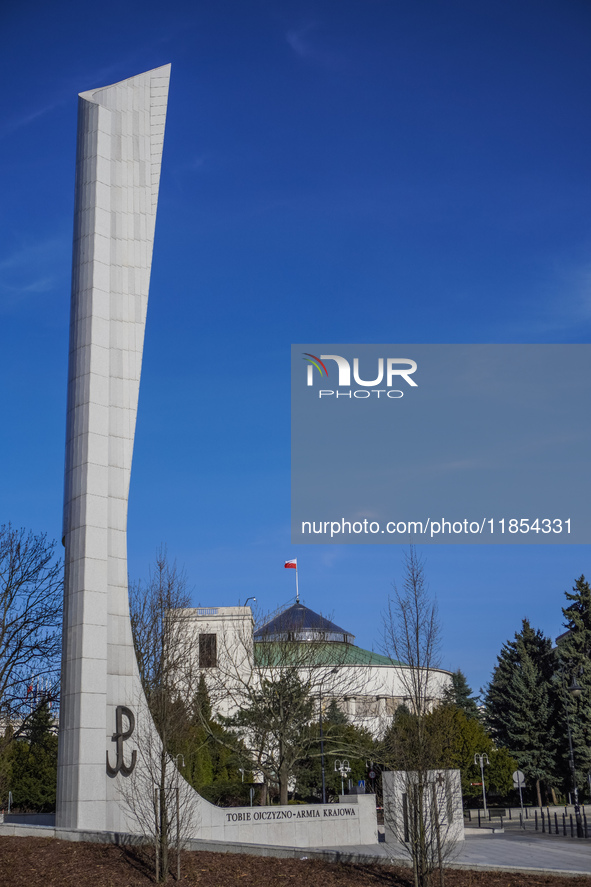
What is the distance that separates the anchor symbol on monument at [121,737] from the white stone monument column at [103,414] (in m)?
0.11

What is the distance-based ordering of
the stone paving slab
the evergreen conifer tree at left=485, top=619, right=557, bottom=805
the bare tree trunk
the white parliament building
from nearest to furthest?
the bare tree trunk
the stone paving slab
the white parliament building
the evergreen conifer tree at left=485, top=619, right=557, bottom=805

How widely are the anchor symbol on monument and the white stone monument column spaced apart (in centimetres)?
11

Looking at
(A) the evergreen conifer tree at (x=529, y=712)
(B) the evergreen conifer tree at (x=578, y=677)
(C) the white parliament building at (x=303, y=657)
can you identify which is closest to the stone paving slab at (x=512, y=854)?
(C) the white parliament building at (x=303, y=657)

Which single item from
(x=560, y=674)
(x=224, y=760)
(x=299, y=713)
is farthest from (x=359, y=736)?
(x=560, y=674)

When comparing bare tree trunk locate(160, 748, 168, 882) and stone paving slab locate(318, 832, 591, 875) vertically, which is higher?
bare tree trunk locate(160, 748, 168, 882)

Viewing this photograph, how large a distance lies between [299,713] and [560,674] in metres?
27.5

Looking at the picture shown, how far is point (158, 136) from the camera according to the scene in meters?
24.6

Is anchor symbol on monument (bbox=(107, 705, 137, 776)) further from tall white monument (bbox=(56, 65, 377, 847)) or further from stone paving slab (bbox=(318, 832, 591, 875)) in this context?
stone paving slab (bbox=(318, 832, 591, 875))

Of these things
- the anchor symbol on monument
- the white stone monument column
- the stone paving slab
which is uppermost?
the white stone monument column

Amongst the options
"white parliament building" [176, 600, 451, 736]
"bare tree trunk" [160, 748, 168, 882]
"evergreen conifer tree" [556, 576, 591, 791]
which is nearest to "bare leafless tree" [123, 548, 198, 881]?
"bare tree trunk" [160, 748, 168, 882]

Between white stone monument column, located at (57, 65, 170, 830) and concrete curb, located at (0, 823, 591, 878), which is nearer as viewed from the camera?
concrete curb, located at (0, 823, 591, 878)

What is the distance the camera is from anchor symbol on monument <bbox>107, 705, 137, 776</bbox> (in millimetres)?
19594

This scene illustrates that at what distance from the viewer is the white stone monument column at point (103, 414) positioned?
1964 centimetres

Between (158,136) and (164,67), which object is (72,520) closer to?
(158,136)
